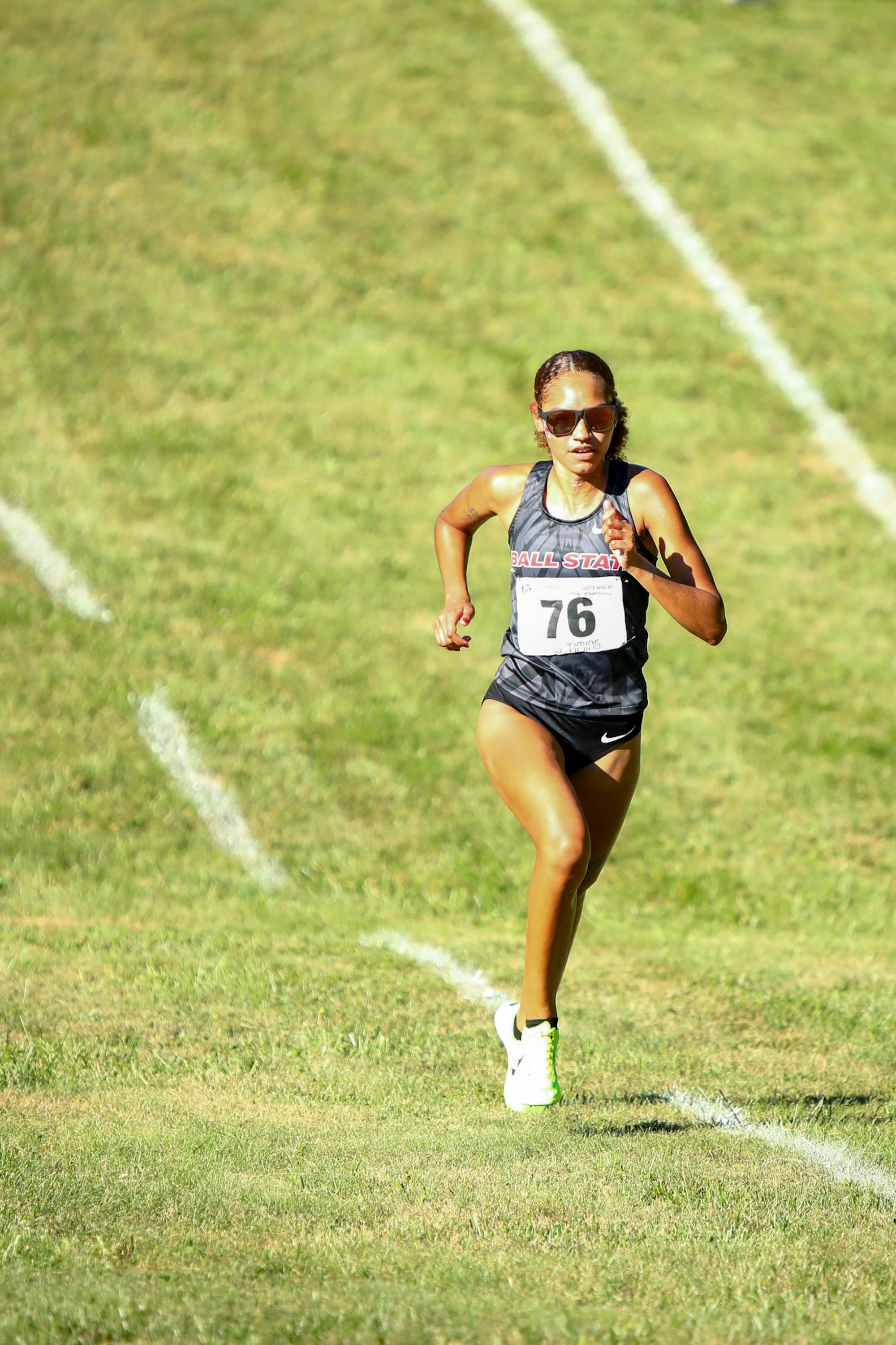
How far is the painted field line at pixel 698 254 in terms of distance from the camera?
12.8 meters

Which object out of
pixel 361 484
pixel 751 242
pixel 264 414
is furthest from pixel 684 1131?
pixel 751 242

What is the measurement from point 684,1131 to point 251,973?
7.96ft

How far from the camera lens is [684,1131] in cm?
458

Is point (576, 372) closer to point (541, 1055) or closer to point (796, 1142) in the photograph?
point (541, 1055)

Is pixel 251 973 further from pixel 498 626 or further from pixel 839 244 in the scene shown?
pixel 839 244

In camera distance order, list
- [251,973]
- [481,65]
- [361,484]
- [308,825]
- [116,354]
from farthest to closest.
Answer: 1. [481,65]
2. [116,354]
3. [361,484]
4. [308,825]
5. [251,973]

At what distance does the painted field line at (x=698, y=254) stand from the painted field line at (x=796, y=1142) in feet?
26.0

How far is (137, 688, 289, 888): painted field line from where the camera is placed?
837 centimetres

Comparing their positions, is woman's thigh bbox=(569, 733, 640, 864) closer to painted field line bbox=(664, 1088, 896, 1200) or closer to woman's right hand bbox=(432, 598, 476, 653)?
woman's right hand bbox=(432, 598, 476, 653)

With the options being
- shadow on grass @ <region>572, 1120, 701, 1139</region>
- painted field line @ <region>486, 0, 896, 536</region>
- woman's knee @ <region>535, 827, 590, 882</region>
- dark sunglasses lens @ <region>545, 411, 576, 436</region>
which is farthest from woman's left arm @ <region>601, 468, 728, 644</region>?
painted field line @ <region>486, 0, 896, 536</region>

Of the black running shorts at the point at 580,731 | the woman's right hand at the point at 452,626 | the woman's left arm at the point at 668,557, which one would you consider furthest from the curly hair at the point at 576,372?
the black running shorts at the point at 580,731

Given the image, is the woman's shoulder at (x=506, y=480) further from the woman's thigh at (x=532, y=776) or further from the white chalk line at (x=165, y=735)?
the white chalk line at (x=165, y=735)

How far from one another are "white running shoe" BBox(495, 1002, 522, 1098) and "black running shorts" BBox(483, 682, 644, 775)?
84 centimetres

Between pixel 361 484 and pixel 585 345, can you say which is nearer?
pixel 361 484
